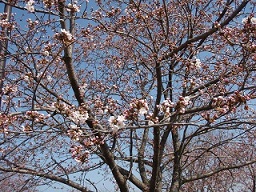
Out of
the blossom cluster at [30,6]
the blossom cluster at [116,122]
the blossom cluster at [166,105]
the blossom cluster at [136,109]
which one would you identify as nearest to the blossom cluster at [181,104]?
the blossom cluster at [166,105]

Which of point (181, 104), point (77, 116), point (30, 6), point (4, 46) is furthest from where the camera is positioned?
point (4, 46)

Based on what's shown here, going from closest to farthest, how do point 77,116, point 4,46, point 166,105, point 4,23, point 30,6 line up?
point 166,105 → point 77,116 → point 30,6 → point 4,23 → point 4,46

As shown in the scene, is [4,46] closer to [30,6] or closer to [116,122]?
[30,6]

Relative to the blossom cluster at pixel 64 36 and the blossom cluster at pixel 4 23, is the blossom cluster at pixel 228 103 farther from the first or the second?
the blossom cluster at pixel 4 23

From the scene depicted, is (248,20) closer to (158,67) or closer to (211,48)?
(158,67)

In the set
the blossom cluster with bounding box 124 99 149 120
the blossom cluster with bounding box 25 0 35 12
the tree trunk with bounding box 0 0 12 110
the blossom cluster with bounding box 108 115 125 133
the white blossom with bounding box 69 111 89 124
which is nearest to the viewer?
the blossom cluster with bounding box 124 99 149 120

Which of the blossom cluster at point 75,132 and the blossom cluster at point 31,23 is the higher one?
the blossom cluster at point 31,23

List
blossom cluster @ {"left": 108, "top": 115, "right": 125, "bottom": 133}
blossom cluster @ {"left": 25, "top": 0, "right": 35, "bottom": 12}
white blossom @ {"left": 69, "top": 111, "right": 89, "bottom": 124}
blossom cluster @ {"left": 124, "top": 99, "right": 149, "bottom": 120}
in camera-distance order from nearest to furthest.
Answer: blossom cluster @ {"left": 124, "top": 99, "right": 149, "bottom": 120} < blossom cluster @ {"left": 108, "top": 115, "right": 125, "bottom": 133} < white blossom @ {"left": 69, "top": 111, "right": 89, "bottom": 124} < blossom cluster @ {"left": 25, "top": 0, "right": 35, "bottom": 12}

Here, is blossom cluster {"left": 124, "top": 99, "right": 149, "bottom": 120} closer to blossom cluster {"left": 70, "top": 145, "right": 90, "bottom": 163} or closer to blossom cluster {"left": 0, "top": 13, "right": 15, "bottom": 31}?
blossom cluster {"left": 70, "top": 145, "right": 90, "bottom": 163}

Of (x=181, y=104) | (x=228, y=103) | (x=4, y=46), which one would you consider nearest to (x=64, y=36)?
(x=181, y=104)

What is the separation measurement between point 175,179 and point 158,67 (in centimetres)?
301

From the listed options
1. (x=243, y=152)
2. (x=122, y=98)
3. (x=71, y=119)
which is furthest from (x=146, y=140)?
(x=71, y=119)

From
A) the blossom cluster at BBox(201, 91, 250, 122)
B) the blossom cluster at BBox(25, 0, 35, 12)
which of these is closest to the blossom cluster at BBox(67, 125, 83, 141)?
the blossom cluster at BBox(201, 91, 250, 122)

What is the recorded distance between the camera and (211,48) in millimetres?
6895
